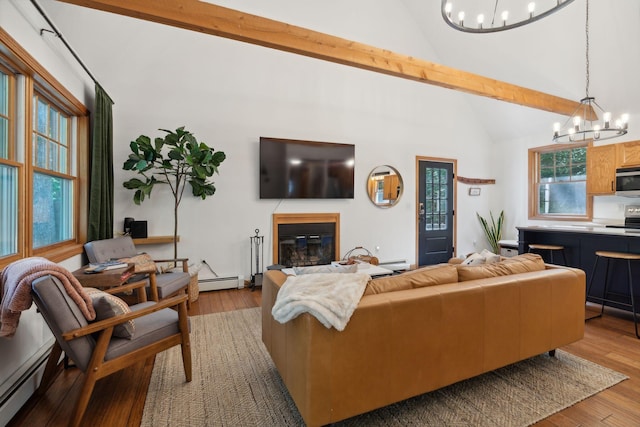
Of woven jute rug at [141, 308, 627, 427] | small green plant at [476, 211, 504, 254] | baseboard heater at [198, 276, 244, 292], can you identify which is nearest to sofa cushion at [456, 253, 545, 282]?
woven jute rug at [141, 308, 627, 427]

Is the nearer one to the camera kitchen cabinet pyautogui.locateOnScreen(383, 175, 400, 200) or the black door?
kitchen cabinet pyautogui.locateOnScreen(383, 175, 400, 200)

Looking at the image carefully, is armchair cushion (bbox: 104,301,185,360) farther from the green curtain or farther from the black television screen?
the black television screen

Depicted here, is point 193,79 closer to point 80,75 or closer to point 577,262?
point 80,75

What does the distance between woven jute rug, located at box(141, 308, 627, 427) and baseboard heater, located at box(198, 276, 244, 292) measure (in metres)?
1.77

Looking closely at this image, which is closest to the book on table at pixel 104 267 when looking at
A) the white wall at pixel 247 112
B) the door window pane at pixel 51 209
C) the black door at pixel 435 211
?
the door window pane at pixel 51 209

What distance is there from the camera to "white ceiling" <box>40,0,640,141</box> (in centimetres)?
391

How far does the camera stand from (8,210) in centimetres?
208

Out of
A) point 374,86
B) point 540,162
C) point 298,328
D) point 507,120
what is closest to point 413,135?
point 374,86

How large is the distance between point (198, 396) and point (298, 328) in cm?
91

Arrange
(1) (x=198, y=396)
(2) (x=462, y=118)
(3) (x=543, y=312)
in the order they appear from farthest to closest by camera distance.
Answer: (2) (x=462, y=118)
(3) (x=543, y=312)
(1) (x=198, y=396)

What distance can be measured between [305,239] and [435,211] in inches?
110

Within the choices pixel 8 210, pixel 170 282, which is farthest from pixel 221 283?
pixel 8 210

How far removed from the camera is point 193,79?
418cm

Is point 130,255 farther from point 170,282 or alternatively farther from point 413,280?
point 413,280
